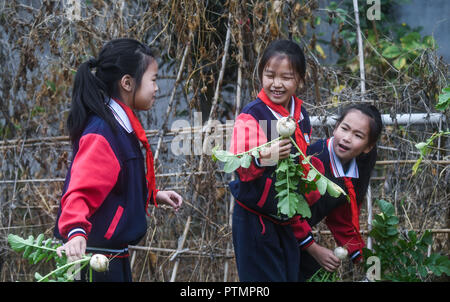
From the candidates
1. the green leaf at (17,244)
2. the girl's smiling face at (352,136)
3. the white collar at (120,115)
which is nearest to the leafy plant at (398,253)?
the girl's smiling face at (352,136)

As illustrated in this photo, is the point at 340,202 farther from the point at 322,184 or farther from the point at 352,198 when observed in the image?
the point at 322,184

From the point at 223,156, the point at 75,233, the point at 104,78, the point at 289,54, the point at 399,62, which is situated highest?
the point at 399,62

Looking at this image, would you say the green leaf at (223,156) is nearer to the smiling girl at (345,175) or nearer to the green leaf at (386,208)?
the smiling girl at (345,175)

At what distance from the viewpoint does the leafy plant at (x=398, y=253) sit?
2541 mm

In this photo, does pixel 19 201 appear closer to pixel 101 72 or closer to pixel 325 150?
pixel 101 72

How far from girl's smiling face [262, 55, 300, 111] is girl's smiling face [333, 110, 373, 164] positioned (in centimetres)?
30

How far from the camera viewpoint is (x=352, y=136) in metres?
2.33

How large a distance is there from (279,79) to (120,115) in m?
0.66

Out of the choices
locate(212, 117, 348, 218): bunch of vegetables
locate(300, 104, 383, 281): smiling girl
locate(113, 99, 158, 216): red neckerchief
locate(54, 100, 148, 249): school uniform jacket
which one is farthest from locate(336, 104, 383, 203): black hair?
locate(54, 100, 148, 249): school uniform jacket

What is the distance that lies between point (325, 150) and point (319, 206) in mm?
245

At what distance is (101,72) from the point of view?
212cm

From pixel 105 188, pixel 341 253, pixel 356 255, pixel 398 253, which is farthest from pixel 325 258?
pixel 105 188

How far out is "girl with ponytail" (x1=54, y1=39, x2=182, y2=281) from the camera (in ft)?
6.01

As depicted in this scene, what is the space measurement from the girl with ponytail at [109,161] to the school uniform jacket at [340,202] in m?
0.74
